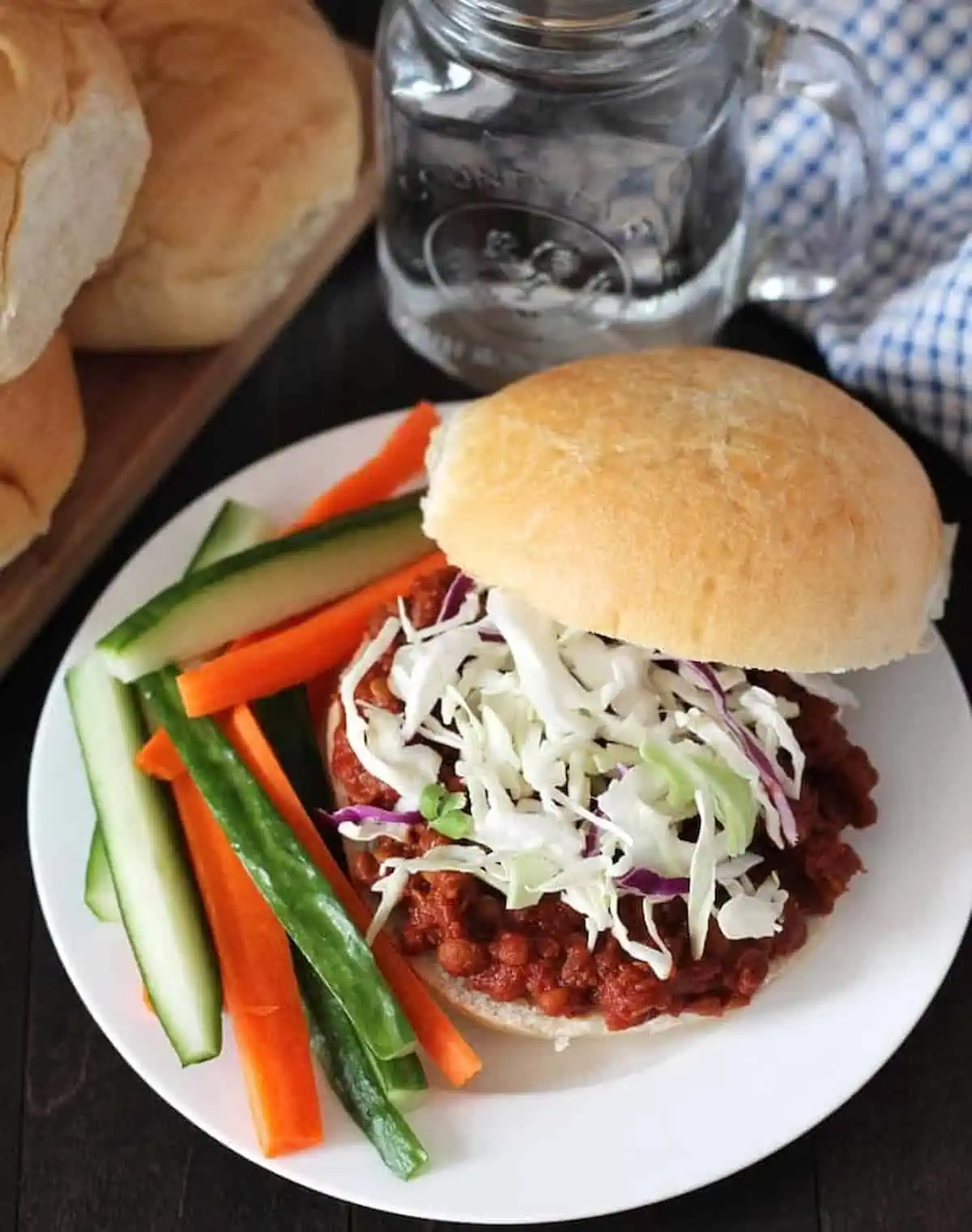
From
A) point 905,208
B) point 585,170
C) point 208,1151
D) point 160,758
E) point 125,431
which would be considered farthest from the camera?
point 905,208

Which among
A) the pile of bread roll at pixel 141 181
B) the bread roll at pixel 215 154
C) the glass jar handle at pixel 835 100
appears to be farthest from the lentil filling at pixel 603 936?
the glass jar handle at pixel 835 100

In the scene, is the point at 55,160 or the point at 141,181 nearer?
the point at 55,160

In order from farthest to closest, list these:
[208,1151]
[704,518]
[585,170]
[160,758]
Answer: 1. [585,170]
2. [160,758]
3. [208,1151]
4. [704,518]

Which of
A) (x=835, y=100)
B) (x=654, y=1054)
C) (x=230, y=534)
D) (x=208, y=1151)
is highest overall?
(x=835, y=100)

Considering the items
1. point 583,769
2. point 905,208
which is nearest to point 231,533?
point 583,769

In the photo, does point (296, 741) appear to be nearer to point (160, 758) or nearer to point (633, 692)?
point (160, 758)

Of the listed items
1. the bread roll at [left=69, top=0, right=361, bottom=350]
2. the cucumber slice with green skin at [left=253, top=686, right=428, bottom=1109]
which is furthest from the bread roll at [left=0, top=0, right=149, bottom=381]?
the cucumber slice with green skin at [left=253, top=686, right=428, bottom=1109]

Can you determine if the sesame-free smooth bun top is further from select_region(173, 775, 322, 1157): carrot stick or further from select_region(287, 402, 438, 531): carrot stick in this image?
select_region(173, 775, 322, 1157): carrot stick

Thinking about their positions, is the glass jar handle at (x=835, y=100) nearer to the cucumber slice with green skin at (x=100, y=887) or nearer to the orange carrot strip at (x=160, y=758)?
the orange carrot strip at (x=160, y=758)
